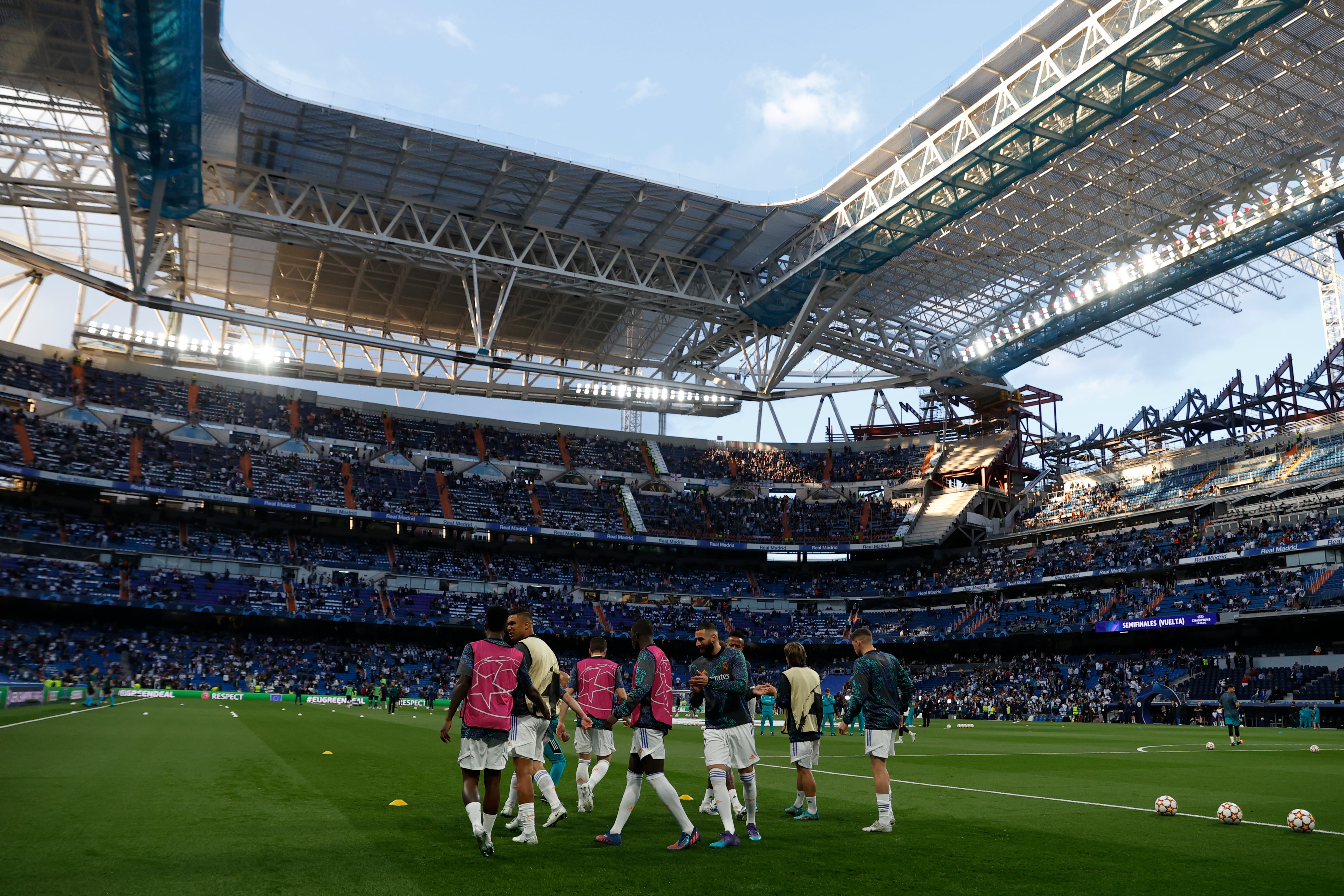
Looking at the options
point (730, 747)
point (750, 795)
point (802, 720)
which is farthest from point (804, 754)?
point (730, 747)

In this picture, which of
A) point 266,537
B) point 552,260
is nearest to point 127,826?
point 552,260

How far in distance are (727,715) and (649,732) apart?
791mm

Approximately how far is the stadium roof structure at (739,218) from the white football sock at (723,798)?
84.8 feet

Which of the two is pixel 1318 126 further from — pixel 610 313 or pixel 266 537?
pixel 266 537

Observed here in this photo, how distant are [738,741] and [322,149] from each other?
34936 mm

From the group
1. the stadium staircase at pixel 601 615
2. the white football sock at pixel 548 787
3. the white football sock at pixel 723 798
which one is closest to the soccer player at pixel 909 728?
the white football sock at pixel 548 787

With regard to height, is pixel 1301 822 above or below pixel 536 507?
below

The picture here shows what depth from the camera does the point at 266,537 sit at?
56.2 m

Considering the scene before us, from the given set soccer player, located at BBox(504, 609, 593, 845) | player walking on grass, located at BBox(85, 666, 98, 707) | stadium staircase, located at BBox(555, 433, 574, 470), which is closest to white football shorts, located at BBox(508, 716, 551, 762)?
soccer player, located at BBox(504, 609, 593, 845)

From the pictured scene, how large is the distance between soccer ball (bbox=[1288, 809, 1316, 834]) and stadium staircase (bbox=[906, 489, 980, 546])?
55239mm

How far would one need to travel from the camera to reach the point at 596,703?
33.6 ft

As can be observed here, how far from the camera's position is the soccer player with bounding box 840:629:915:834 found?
31.3 ft

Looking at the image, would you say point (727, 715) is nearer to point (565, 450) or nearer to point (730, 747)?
point (730, 747)

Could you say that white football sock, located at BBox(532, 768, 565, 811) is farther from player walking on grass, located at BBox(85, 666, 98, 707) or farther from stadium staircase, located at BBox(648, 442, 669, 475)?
stadium staircase, located at BBox(648, 442, 669, 475)
